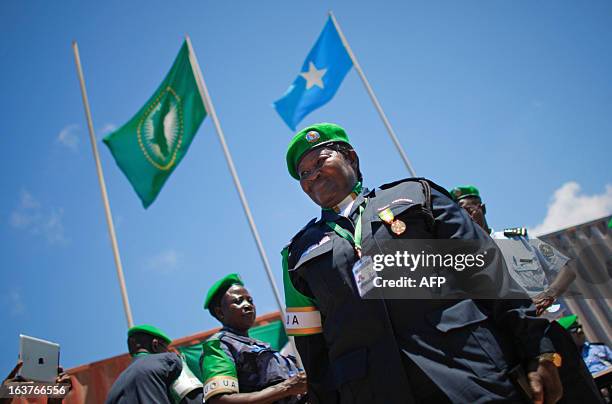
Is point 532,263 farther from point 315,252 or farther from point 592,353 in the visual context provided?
point 315,252

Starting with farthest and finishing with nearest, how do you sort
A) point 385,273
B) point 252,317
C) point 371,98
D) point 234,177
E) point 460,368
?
point 371,98, point 234,177, point 252,317, point 385,273, point 460,368

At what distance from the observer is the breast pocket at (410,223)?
1.87 meters

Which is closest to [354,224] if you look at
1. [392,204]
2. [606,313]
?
[392,204]

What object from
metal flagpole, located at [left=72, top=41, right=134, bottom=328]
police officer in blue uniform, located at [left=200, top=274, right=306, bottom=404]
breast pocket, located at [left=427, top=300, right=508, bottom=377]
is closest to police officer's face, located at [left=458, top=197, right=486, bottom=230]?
police officer in blue uniform, located at [left=200, top=274, right=306, bottom=404]

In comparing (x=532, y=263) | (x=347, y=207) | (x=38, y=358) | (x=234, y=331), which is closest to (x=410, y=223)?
(x=347, y=207)

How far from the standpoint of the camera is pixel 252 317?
12.7 ft

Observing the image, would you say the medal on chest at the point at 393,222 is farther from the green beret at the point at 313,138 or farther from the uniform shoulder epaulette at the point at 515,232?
the uniform shoulder epaulette at the point at 515,232

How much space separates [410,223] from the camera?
189cm

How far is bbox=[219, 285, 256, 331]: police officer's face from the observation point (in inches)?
149

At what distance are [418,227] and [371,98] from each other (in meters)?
8.49

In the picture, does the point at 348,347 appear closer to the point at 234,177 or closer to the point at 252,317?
the point at 252,317

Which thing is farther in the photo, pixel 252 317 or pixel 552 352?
pixel 252 317

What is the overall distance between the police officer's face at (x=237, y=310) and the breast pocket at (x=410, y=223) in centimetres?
226

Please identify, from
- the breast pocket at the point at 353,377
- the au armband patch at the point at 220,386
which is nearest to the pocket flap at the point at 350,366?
the breast pocket at the point at 353,377
